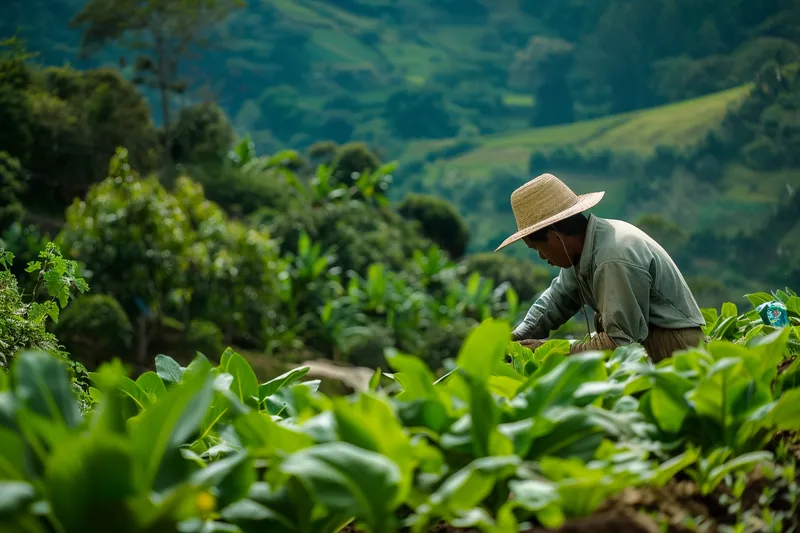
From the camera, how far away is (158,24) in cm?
3322

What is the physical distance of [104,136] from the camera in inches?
861

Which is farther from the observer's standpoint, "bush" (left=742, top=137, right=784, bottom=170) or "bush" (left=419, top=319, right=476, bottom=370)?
"bush" (left=742, top=137, right=784, bottom=170)

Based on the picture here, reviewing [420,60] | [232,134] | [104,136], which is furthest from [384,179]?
[420,60]

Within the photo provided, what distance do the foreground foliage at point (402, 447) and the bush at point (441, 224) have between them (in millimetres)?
30600

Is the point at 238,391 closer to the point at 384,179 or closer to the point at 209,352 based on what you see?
the point at 209,352

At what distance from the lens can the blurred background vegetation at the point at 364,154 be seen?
1584 centimetres

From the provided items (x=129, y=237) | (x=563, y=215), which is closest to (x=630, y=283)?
(x=563, y=215)

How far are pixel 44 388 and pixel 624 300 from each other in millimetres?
2307

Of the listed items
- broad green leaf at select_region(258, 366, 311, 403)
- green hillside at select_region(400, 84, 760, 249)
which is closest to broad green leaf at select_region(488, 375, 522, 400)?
broad green leaf at select_region(258, 366, 311, 403)

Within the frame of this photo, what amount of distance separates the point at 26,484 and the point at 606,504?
36.9 inches

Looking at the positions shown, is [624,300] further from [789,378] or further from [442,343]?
[442,343]

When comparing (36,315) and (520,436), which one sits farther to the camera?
(36,315)

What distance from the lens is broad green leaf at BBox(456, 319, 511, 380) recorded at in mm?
Result: 1767

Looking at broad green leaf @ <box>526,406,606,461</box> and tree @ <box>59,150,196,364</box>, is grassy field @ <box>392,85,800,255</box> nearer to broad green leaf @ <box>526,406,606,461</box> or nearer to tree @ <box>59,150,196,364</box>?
tree @ <box>59,150,196,364</box>
